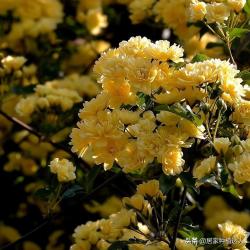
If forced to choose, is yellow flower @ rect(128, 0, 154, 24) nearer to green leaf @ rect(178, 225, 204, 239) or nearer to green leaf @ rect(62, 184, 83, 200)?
green leaf @ rect(62, 184, 83, 200)

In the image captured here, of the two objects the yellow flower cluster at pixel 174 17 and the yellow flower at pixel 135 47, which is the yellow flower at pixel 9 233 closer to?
the yellow flower cluster at pixel 174 17

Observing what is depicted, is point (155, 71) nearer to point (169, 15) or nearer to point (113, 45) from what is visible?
point (169, 15)

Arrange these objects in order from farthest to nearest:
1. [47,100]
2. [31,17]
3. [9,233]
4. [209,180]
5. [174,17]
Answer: [31,17] < [9,233] < [47,100] < [174,17] < [209,180]

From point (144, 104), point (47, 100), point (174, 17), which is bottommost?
point (47, 100)

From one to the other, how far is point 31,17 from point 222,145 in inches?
81.3

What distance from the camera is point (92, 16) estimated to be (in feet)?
11.5

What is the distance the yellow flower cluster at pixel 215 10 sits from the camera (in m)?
1.87

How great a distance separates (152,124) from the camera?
1600 millimetres

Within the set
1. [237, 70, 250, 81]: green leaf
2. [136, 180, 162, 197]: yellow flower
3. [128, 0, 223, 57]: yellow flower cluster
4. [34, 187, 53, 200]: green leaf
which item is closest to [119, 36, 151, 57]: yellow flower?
[237, 70, 250, 81]: green leaf

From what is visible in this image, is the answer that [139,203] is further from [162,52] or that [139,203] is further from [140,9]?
[140,9]

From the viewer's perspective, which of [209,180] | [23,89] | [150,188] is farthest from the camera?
[23,89]

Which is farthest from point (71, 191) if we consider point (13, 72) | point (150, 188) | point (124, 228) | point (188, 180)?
point (13, 72)

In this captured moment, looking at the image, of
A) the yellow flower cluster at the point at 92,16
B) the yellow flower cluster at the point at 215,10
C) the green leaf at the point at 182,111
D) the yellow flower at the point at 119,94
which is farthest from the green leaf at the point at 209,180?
the yellow flower cluster at the point at 92,16

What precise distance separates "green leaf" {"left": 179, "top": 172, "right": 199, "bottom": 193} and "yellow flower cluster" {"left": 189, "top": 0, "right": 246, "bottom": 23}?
0.44m
